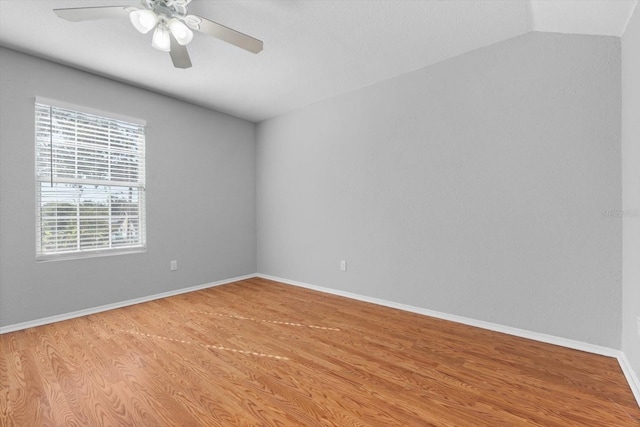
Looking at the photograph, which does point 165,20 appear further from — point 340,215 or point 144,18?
point 340,215

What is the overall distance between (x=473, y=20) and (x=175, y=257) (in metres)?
3.92

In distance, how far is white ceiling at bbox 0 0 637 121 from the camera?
2.01 meters

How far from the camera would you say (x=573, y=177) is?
219 cm

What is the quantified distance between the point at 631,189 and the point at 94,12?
135 inches

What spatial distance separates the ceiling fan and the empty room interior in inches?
0.6

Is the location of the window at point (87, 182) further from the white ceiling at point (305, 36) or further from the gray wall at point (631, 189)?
the gray wall at point (631, 189)

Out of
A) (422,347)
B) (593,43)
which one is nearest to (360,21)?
(593,43)

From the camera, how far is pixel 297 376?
182 cm

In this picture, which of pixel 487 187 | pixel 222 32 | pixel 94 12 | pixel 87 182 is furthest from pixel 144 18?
pixel 487 187

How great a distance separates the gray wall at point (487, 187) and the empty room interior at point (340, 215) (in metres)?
0.02

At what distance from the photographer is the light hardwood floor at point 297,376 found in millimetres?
1470

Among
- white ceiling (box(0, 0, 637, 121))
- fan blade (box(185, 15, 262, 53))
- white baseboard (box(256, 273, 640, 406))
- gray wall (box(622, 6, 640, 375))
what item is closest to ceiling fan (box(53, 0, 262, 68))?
fan blade (box(185, 15, 262, 53))

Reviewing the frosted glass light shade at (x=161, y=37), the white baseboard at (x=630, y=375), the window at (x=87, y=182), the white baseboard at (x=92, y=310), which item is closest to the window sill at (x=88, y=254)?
the window at (x=87, y=182)

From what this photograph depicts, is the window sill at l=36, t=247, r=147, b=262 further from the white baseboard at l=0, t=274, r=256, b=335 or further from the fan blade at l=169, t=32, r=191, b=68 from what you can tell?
the fan blade at l=169, t=32, r=191, b=68
